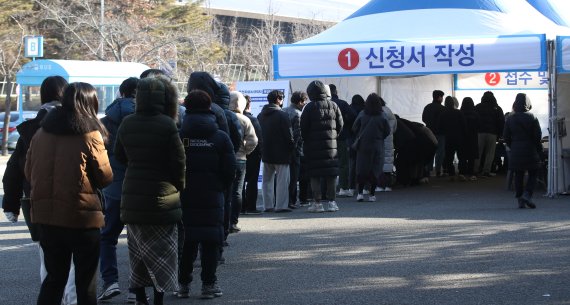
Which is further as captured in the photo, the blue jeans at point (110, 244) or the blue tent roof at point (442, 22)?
the blue tent roof at point (442, 22)

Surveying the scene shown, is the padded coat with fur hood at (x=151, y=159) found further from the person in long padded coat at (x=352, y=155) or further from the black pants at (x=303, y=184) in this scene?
the person in long padded coat at (x=352, y=155)

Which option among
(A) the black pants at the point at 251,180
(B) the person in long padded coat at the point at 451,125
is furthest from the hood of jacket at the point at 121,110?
(B) the person in long padded coat at the point at 451,125

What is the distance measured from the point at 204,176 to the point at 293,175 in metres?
6.27

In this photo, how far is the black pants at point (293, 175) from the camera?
43.1 feet

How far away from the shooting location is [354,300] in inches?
285

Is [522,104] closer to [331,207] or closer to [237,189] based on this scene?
[331,207]

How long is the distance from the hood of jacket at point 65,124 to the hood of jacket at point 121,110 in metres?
1.52

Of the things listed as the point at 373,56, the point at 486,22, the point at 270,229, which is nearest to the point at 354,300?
the point at 270,229

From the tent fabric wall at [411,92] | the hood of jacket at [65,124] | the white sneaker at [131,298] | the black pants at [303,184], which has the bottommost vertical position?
the white sneaker at [131,298]

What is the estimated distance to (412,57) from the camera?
14008 mm

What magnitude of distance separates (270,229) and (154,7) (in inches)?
1288

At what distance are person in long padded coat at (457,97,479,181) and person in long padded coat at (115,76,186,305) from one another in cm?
1156

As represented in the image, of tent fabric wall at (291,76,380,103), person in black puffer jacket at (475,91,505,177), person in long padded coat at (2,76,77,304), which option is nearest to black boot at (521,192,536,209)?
person in black puffer jacket at (475,91,505,177)

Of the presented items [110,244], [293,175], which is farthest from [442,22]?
[110,244]
